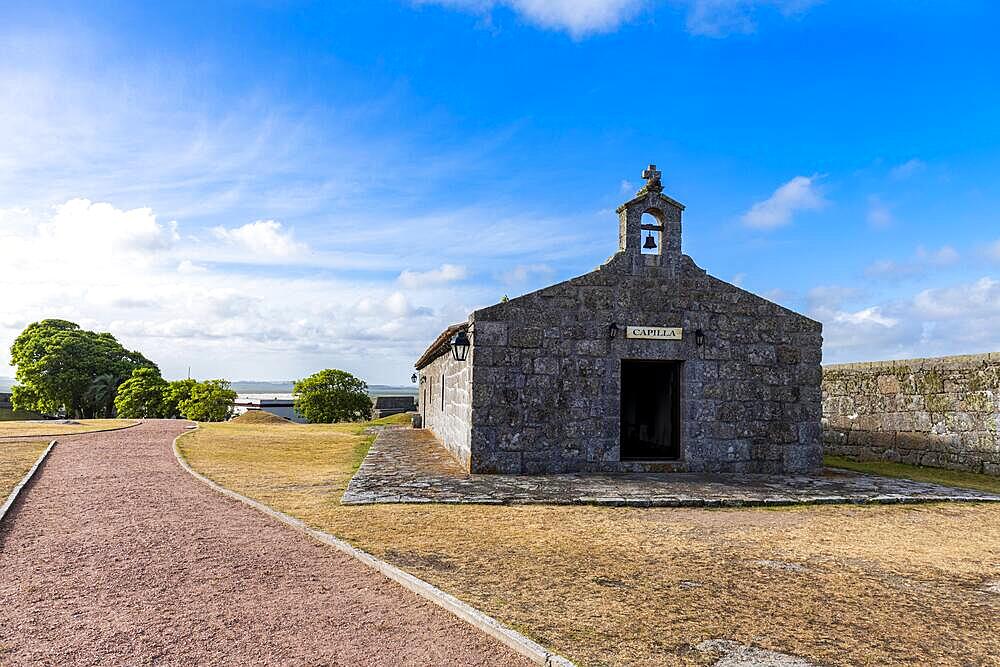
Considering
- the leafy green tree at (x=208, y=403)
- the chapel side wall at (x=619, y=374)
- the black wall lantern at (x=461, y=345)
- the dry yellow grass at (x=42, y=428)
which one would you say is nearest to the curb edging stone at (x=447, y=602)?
the chapel side wall at (x=619, y=374)

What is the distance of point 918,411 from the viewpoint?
1290cm

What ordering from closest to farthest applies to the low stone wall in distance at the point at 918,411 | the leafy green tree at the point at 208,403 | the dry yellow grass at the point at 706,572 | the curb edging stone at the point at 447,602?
the curb edging stone at the point at 447,602
the dry yellow grass at the point at 706,572
the low stone wall in distance at the point at 918,411
the leafy green tree at the point at 208,403

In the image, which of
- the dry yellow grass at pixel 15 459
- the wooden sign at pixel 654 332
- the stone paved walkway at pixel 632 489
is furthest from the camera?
the wooden sign at pixel 654 332

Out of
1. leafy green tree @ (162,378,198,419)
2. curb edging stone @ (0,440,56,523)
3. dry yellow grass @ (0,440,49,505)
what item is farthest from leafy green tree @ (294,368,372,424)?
curb edging stone @ (0,440,56,523)

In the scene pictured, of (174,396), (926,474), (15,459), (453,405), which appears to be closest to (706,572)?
(453,405)

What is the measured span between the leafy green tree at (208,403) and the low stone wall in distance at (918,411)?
27163 millimetres

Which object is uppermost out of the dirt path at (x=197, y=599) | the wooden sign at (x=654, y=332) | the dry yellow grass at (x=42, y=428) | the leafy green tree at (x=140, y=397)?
the wooden sign at (x=654, y=332)

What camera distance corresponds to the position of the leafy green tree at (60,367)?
35.1 meters

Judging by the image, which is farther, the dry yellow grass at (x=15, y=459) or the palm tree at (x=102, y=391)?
the palm tree at (x=102, y=391)

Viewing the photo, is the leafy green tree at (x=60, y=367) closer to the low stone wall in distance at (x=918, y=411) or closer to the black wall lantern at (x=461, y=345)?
the black wall lantern at (x=461, y=345)

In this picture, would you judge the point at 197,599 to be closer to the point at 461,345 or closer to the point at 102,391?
the point at 461,345

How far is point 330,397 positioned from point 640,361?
23.9m

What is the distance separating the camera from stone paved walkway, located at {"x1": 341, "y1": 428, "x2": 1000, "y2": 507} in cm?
820

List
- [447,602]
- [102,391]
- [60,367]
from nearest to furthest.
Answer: [447,602] → [60,367] → [102,391]
